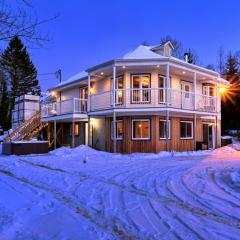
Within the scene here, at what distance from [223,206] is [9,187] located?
6.16 m

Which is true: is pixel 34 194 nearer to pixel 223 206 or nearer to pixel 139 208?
pixel 139 208

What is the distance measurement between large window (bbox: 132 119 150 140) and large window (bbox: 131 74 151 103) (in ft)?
4.50

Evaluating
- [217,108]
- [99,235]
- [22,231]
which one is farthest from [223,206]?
[217,108]

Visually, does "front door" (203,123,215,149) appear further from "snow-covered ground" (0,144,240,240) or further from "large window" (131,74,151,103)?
"snow-covered ground" (0,144,240,240)

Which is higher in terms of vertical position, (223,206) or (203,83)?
(203,83)

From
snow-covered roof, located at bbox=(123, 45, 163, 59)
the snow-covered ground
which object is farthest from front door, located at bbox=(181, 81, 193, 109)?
the snow-covered ground

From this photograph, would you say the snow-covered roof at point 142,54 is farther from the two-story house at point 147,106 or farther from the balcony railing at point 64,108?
the balcony railing at point 64,108

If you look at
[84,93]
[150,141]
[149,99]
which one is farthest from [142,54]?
[150,141]

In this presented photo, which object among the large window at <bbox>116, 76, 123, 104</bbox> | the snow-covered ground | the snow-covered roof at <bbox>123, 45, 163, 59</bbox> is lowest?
the snow-covered ground

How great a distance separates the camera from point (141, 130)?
22094 millimetres

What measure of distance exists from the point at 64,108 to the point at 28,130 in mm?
3405

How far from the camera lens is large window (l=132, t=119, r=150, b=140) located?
2197cm

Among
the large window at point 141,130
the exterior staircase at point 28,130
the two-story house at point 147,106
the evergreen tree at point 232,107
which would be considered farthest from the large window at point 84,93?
the evergreen tree at point 232,107

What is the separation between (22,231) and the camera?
5660 mm
